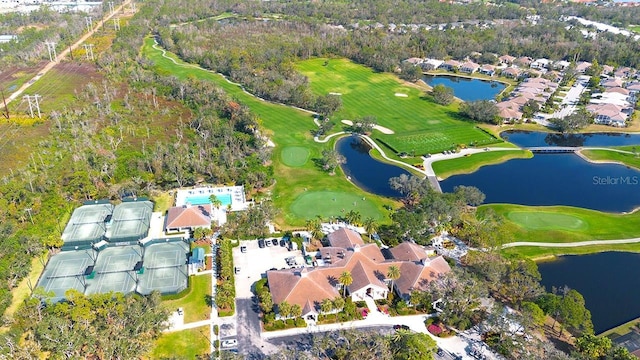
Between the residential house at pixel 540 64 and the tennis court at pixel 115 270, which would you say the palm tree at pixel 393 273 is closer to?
the tennis court at pixel 115 270

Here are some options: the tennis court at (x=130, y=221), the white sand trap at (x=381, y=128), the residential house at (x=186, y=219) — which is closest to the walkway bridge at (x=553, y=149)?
the white sand trap at (x=381, y=128)

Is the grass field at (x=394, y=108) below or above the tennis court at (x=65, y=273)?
above

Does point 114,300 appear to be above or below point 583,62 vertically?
below

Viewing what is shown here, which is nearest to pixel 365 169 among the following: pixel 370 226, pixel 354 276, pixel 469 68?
pixel 370 226

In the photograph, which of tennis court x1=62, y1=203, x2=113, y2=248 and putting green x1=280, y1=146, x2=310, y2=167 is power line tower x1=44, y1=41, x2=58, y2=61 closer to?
tennis court x1=62, y1=203, x2=113, y2=248

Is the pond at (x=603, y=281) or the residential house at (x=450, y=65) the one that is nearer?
the pond at (x=603, y=281)

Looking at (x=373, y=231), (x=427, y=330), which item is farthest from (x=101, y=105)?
(x=427, y=330)

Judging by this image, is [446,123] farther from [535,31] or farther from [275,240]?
[535,31]

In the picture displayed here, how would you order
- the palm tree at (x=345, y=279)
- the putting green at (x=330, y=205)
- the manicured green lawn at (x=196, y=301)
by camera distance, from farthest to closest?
the putting green at (x=330, y=205) < the palm tree at (x=345, y=279) < the manicured green lawn at (x=196, y=301)

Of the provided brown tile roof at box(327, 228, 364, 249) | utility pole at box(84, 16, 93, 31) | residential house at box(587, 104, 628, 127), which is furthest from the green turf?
utility pole at box(84, 16, 93, 31)
